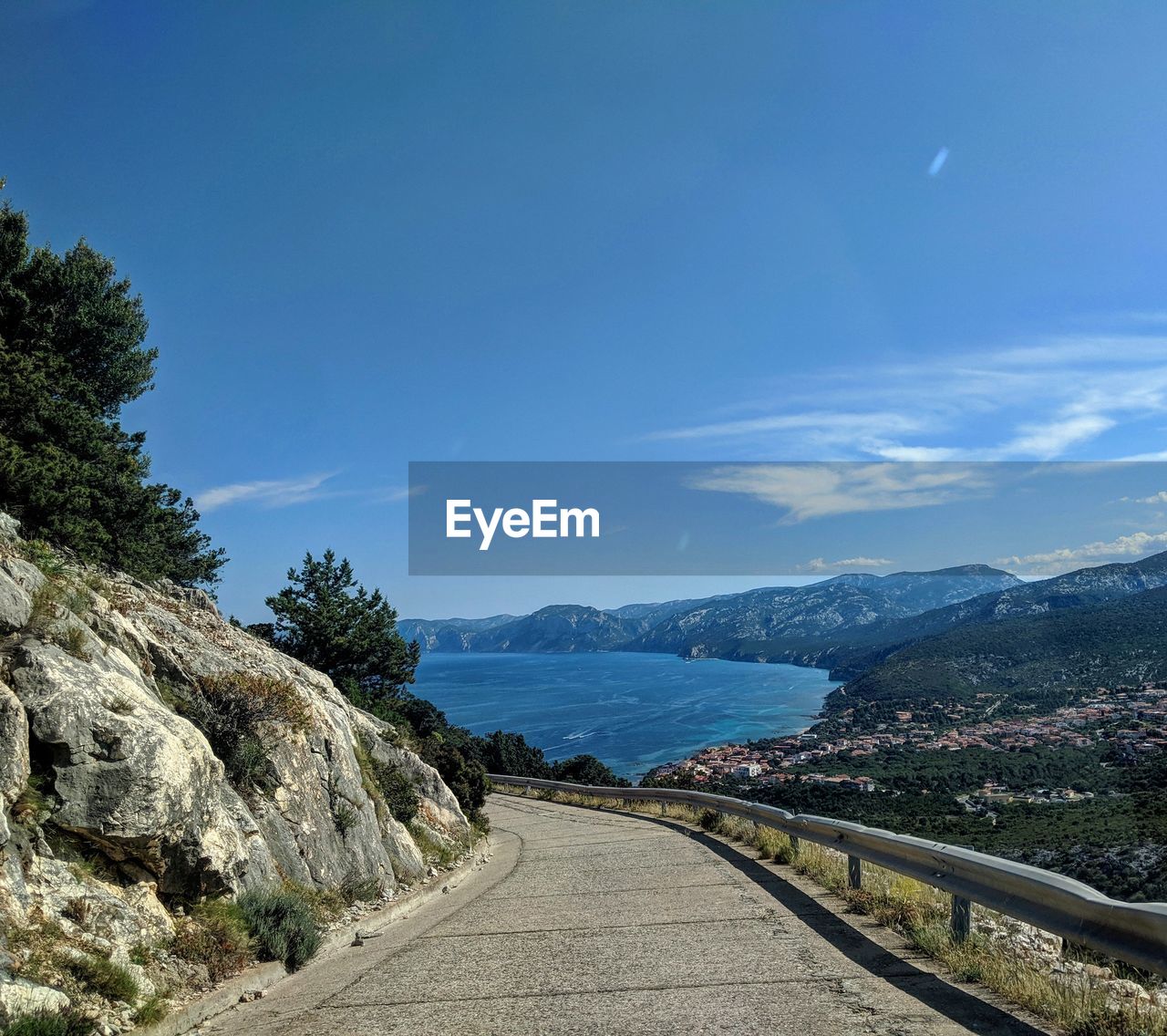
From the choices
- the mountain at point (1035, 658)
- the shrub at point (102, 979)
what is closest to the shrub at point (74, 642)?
A: the shrub at point (102, 979)

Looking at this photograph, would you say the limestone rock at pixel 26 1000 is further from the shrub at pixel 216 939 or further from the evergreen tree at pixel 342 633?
the evergreen tree at pixel 342 633

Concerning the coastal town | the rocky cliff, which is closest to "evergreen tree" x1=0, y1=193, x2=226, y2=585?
Answer: the rocky cliff

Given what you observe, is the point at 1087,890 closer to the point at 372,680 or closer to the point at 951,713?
the point at 372,680

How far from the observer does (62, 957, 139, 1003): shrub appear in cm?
439

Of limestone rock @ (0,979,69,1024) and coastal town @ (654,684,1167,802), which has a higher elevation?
limestone rock @ (0,979,69,1024)

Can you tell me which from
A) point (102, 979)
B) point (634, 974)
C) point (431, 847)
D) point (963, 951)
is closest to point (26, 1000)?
point (102, 979)

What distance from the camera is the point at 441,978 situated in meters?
5.18

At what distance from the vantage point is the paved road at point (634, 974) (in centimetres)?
397

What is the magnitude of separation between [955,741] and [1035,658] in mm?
57541

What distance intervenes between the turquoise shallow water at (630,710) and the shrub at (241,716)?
64810 mm

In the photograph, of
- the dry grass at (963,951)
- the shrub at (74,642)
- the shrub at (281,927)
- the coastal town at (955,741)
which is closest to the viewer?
the dry grass at (963,951)

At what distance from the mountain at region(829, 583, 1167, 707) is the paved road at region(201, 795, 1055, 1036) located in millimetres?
89415

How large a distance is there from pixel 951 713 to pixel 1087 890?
100 meters

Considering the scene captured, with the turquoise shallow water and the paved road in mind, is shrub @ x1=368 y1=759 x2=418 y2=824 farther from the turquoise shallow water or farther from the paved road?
the turquoise shallow water
